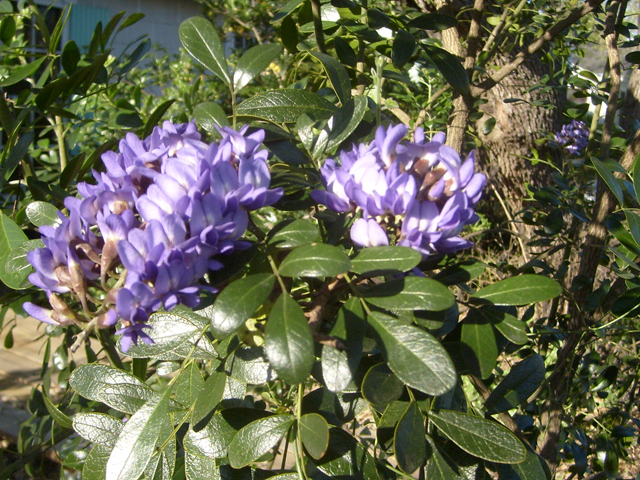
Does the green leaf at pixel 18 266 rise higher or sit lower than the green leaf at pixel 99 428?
higher

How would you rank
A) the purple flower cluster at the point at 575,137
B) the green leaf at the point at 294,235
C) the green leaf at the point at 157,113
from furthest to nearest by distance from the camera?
1. the purple flower cluster at the point at 575,137
2. the green leaf at the point at 157,113
3. the green leaf at the point at 294,235

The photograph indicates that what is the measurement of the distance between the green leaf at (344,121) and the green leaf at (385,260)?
20 centimetres

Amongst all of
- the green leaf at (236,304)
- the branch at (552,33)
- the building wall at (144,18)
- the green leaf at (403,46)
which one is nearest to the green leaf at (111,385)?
the green leaf at (236,304)

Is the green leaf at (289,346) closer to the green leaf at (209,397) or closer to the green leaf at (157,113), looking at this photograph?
the green leaf at (209,397)

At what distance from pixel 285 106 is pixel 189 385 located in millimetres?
353

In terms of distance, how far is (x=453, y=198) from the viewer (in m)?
0.53

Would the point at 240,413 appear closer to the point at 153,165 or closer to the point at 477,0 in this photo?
the point at 153,165

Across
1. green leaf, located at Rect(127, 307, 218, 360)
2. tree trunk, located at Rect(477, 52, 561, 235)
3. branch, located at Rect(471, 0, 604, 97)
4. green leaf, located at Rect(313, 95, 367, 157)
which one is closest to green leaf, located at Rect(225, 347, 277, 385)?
green leaf, located at Rect(127, 307, 218, 360)

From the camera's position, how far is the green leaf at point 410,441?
1.82 ft

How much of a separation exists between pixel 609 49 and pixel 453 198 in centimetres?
92

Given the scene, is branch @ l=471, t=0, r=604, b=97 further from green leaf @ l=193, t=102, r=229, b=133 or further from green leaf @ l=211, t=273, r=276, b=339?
green leaf @ l=211, t=273, r=276, b=339

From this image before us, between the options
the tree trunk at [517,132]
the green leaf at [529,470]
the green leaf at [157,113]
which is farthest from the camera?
the tree trunk at [517,132]

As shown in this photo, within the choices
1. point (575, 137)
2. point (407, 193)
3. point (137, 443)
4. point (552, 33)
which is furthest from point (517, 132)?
point (137, 443)

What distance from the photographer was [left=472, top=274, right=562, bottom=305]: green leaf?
1.89ft
